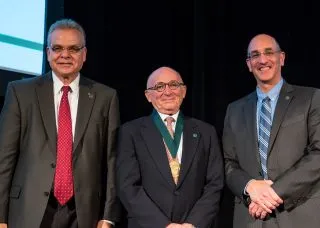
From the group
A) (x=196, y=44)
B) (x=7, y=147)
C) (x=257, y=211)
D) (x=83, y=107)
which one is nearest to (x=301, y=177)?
(x=257, y=211)

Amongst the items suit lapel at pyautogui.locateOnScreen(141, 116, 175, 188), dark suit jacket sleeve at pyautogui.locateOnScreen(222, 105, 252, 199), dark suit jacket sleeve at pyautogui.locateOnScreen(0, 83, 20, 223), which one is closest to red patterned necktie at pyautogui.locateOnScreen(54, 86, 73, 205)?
dark suit jacket sleeve at pyautogui.locateOnScreen(0, 83, 20, 223)

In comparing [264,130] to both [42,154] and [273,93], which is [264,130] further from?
[42,154]

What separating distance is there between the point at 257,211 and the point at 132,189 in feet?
2.11

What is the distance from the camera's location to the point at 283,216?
8.38 ft

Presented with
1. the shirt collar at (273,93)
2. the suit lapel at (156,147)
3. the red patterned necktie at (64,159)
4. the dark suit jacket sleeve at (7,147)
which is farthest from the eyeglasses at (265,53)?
the dark suit jacket sleeve at (7,147)

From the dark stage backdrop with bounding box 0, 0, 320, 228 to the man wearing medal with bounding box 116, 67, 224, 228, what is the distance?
1.31 metres

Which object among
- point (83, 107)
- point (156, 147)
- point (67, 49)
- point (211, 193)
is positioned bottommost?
point (211, 193)

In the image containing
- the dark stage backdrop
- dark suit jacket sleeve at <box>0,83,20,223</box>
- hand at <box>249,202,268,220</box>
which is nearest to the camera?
dark suit jacket sleeve at <box>0,83,20,223</box>

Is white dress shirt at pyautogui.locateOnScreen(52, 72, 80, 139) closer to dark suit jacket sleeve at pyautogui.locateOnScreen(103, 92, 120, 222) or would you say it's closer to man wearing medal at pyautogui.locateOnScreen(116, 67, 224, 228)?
dark suit jacket sleeve at pyautogui.locateOnScreen(103, 92, 120, 222)

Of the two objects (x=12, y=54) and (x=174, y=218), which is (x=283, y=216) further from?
(x=12, y=54)

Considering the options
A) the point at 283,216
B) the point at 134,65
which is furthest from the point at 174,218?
the point at 134,65

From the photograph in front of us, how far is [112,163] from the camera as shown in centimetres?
266

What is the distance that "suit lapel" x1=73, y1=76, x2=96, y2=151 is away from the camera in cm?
254

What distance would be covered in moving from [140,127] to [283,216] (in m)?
0.88
